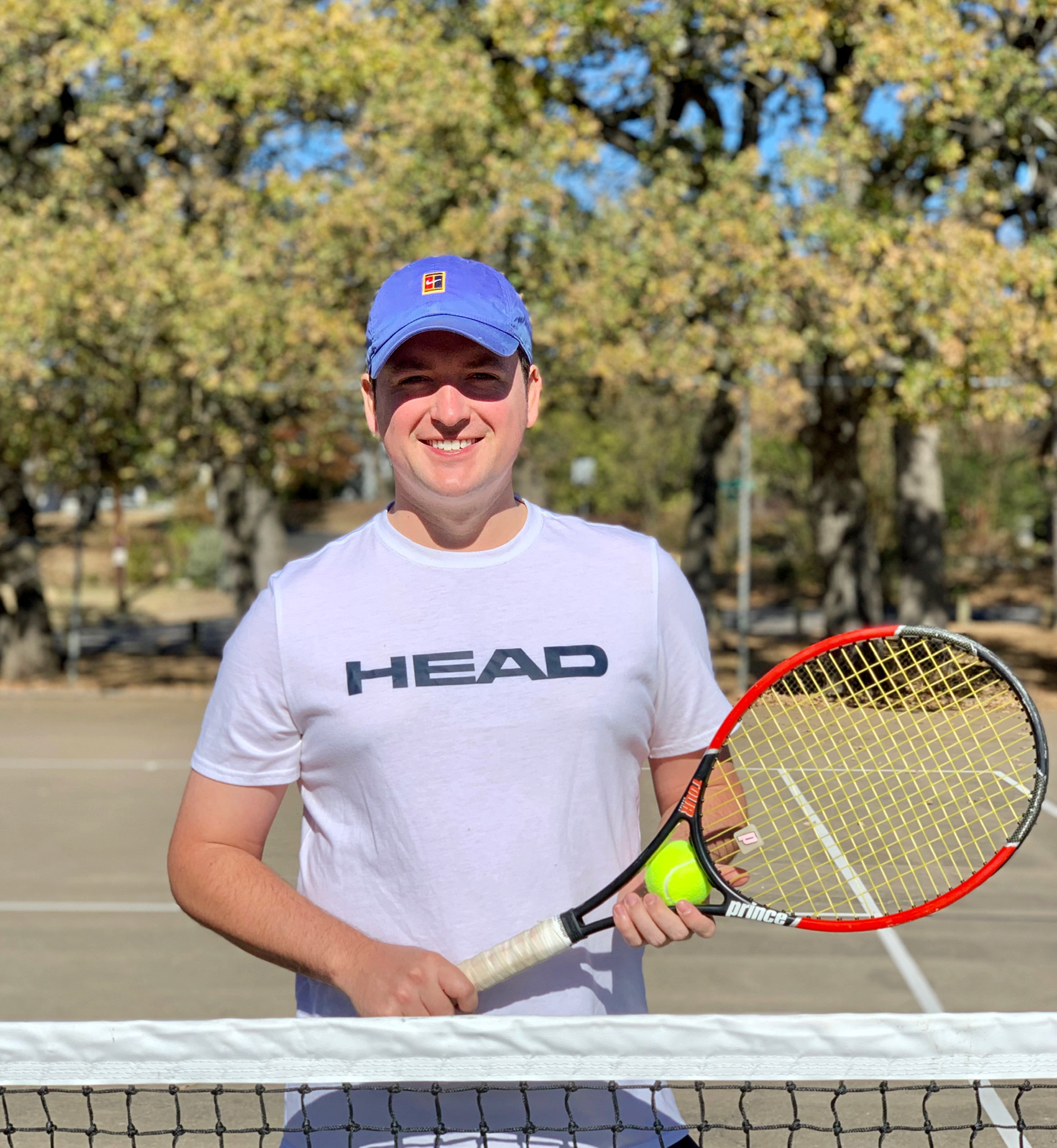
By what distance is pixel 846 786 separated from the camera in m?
3.63

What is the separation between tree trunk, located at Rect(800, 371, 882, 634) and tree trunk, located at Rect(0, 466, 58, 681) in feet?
32.2

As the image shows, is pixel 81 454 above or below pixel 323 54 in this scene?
below

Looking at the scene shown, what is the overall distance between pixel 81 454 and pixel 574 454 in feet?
84.7

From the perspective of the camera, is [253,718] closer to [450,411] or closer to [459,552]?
[459,552]

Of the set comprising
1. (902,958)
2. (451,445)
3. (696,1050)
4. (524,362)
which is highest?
(524,362)

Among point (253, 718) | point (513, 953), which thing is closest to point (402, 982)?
point (513, 953)

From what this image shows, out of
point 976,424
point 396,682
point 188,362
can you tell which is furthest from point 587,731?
point 976,424

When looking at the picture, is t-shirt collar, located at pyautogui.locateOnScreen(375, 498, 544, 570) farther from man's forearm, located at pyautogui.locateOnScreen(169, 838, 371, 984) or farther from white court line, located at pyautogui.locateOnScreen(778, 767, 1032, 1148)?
white court line, located at pyautogui.locateOnScreen(778, 767, 1032, 1148)

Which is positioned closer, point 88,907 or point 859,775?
point 859,775

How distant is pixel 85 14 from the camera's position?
17.1 metres

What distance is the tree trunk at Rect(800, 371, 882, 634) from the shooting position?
716 inches

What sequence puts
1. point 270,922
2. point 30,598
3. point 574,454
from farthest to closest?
point 574,454, point 30,598, point 270,922

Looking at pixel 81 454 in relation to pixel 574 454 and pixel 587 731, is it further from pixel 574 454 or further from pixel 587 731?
pixel 574 454

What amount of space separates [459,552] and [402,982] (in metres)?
0.61
